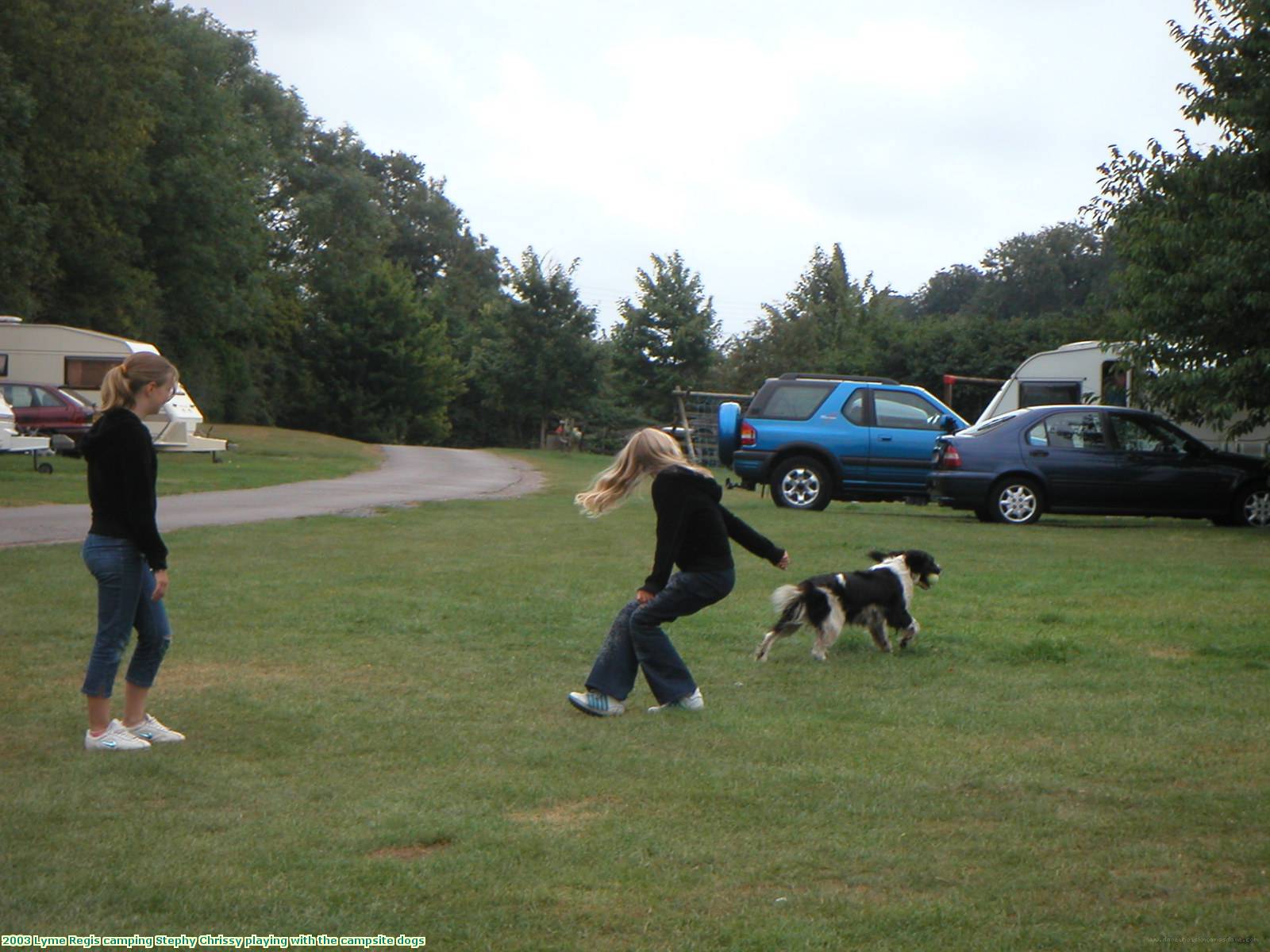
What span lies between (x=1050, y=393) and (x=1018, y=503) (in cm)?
645

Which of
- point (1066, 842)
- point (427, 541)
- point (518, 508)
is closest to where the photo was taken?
point (1066, 842)

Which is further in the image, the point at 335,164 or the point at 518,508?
the point at 335,164

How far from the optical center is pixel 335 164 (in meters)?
73.4

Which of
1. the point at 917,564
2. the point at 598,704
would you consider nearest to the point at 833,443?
the point at 917,564

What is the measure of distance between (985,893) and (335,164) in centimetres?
7286

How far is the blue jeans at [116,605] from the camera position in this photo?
644 centimetres

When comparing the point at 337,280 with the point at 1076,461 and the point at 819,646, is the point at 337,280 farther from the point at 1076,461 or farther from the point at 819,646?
the point at 819,646

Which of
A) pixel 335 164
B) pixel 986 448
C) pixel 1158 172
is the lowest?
pixel 986 448

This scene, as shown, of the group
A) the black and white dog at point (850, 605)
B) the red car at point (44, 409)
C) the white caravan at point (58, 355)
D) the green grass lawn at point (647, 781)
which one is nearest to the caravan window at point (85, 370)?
the white caravan at point (58, 355)

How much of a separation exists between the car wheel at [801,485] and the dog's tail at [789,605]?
41.0 feet

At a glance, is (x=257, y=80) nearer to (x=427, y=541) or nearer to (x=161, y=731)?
(x=427, y=541)

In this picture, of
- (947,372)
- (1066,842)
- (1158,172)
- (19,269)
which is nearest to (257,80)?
(19,269)

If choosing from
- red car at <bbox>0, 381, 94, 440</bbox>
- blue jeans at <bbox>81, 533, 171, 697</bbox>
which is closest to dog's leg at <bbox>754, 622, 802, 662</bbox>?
blue jeans at <bbox>81, 533, 171, 697</bbox>

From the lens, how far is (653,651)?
7.35 metres
